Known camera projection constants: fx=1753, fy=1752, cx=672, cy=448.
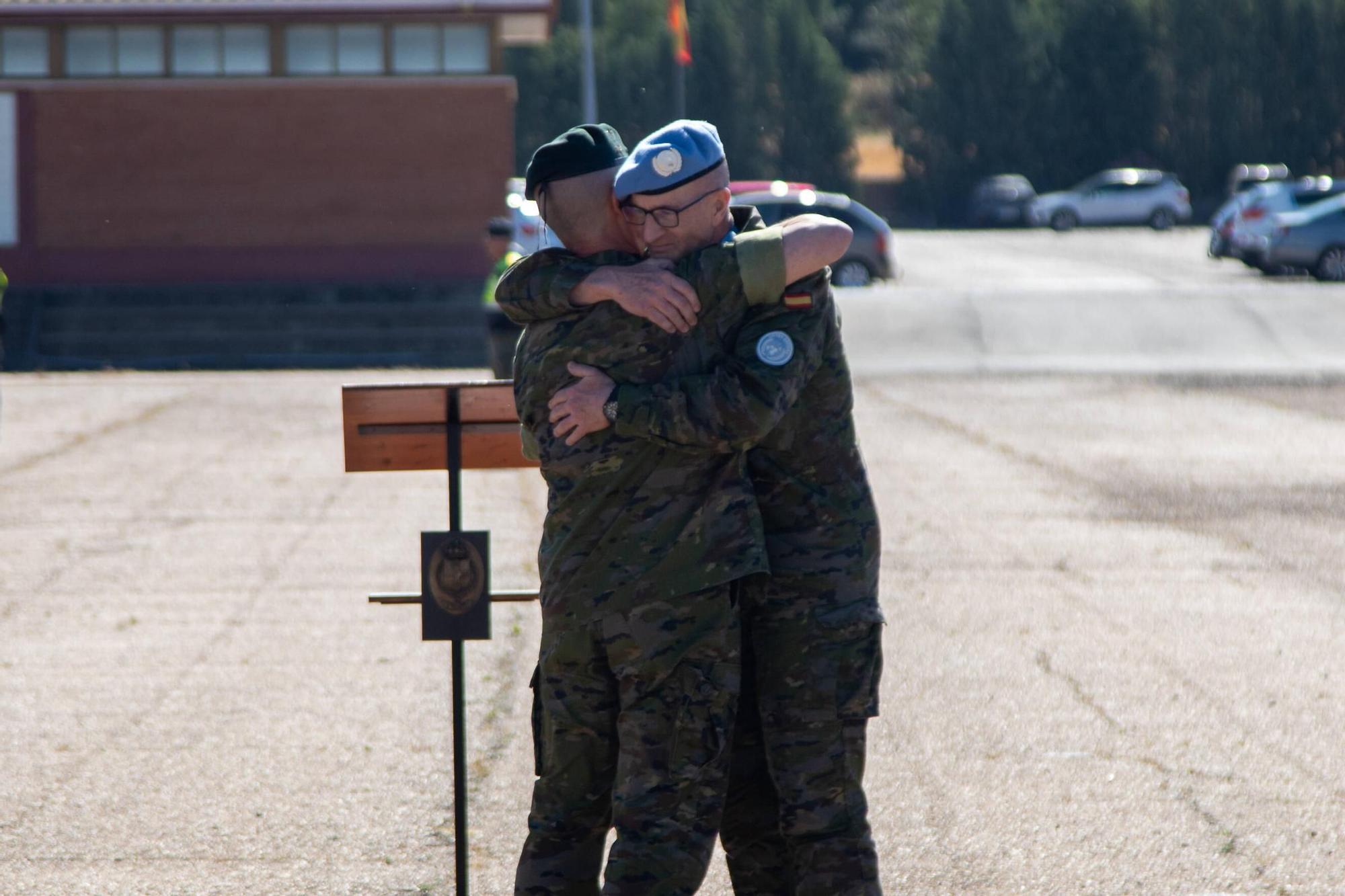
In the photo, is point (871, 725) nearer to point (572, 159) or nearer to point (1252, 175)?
point (572, 159)

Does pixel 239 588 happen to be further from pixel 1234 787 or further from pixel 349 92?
pixel 349 92

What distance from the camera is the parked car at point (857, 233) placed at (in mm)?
27547

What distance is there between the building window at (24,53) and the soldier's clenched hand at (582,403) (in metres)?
23.1

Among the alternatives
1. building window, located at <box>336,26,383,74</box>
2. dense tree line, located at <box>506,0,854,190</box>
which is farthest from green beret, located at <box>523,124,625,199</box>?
dense tree line, located at <box>506,0,854,190</box>

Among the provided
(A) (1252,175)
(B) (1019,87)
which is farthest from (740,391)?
(B) (1019,87)

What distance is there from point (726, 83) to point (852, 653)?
5211 centimetres

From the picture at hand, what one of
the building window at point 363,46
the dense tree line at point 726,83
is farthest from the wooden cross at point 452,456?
the dense tree line at point 726,83

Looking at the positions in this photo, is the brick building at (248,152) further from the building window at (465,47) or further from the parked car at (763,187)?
the parked car at (763,187)

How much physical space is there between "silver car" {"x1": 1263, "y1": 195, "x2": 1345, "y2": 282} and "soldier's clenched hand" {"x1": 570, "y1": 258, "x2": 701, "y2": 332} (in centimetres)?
2702

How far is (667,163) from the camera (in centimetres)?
308

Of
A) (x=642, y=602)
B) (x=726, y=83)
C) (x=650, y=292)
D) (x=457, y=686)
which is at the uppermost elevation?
(x=726, y=83)

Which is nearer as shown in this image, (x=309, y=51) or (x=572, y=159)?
(x=572, y=159)

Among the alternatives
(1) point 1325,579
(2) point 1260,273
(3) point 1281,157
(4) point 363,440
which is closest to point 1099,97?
(3) point 1281,157

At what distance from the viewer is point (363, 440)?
13.3 feet
